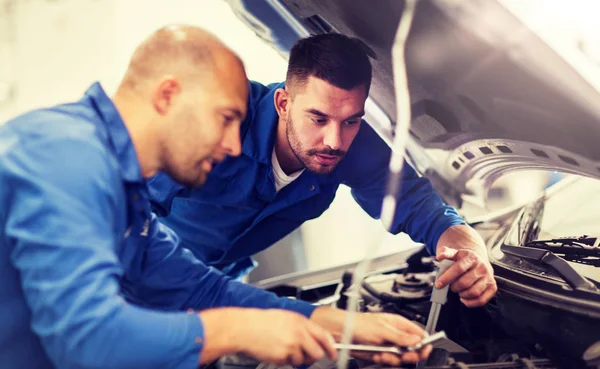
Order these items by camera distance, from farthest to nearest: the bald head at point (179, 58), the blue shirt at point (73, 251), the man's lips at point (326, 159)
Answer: the man's lips at point (326, 159) < the bald head at point (179, 58) < the blue shirt at point (73, 251)

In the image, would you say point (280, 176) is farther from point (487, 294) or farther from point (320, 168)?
point (487, 294)

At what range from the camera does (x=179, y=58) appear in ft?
2.37

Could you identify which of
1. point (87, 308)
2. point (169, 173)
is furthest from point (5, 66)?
point (87, 308)

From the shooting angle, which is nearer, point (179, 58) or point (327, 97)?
point (179, 58)

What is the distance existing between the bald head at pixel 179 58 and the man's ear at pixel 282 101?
372 millimetres

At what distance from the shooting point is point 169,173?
0.79 metres

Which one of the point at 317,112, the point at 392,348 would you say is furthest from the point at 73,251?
the point at 317,112

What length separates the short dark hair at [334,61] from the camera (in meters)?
1.04

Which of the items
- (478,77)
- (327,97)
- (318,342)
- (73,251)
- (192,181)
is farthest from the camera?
(327,97)

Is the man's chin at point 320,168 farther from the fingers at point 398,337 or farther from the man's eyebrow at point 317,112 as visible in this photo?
the fingers at point 398,337

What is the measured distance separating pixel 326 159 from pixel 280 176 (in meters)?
0.15

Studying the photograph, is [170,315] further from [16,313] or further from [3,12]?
[3,12]

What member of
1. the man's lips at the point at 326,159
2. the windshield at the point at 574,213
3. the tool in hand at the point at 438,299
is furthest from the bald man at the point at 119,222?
the windshield at the point at 574,213

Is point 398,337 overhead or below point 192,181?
below
